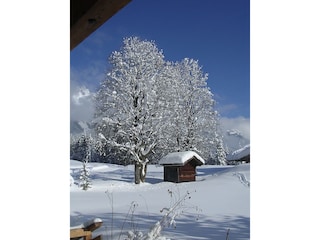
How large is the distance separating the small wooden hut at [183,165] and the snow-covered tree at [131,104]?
16cm

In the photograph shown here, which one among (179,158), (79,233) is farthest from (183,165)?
(79,233)

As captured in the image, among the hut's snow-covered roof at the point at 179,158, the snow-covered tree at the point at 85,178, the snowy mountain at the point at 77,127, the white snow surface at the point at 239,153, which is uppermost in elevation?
the snowy mountain at the point at 77,127

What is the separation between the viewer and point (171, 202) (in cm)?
180

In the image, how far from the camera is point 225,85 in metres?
1.47

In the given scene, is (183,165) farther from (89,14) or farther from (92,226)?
(89,14)

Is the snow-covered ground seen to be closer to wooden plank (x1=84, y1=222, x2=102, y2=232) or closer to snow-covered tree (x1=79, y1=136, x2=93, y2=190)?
snow-covered tree (x1=79, y1=136, x2=93, y2=190)

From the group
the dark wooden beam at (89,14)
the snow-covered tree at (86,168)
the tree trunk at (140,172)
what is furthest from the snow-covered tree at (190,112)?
the dark wooden beam at (89,14)

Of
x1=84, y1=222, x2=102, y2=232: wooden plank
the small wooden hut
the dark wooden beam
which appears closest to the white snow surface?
the small wooden hut

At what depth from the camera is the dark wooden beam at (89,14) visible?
510mm

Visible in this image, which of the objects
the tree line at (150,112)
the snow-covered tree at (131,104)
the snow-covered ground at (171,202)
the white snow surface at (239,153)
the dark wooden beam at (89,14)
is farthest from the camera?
the snow-covered tree at (131,104)

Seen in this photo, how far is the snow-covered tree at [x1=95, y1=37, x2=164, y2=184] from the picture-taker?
229cm

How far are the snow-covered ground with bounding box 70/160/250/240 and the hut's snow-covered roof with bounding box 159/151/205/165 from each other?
0.07 m

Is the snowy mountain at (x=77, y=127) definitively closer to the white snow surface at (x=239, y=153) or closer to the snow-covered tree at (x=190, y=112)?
the snow-covered tree at (x=190, y=112)
